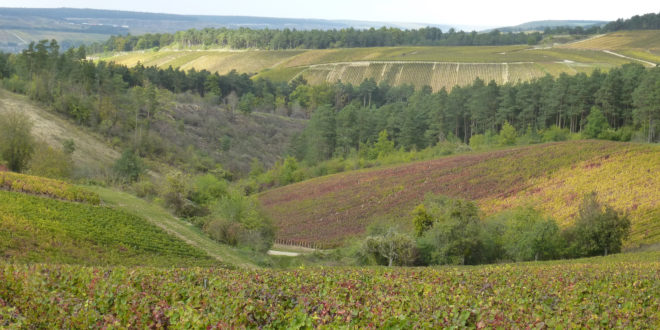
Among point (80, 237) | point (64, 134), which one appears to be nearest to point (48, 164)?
point (64, 134)

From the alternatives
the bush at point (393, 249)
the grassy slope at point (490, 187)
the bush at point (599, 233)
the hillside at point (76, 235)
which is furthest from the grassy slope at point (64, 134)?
the bush at point (599, 233)

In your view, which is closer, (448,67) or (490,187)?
(490,187)

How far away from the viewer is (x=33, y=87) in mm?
87812

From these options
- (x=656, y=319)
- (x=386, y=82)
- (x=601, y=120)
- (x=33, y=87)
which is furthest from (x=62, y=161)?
(x=386, y=82)

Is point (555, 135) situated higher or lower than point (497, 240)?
higher

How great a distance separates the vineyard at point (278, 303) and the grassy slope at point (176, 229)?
18.9 metres

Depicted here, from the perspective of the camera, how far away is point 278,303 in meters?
13.0

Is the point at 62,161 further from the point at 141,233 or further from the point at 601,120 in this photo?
the point at 601,120

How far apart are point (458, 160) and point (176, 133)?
54.3 m

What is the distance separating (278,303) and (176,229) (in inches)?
1145

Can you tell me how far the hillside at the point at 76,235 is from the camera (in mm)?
26459

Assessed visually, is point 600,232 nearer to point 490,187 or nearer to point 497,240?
point 497,240

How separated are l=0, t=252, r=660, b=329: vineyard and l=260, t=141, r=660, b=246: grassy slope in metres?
36.8

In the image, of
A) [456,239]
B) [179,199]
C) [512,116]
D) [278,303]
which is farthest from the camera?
[512,116]
